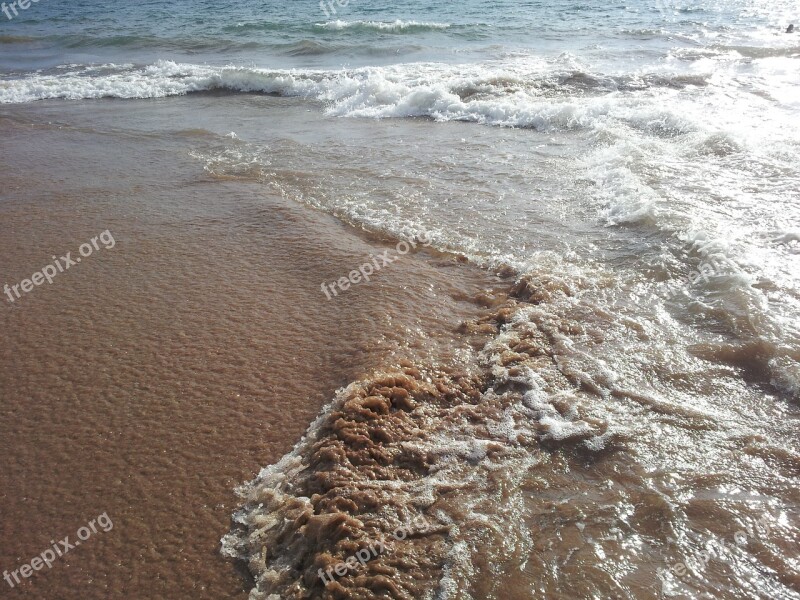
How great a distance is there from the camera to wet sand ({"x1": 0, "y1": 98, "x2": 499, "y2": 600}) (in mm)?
2510

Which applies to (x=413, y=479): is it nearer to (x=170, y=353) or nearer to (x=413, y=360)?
(x=413, y=360)

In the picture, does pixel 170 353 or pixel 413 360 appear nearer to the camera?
pixel 413 360

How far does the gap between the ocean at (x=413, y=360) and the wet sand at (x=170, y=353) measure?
2cm

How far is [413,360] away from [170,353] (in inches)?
64.2

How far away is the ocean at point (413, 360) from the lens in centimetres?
235

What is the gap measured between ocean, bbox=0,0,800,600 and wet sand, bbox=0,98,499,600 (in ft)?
0.06

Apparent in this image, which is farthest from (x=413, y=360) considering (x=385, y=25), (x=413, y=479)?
(x=385, y=25)

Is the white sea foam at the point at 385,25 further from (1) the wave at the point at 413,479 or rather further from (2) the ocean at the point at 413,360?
(1) the wave at the point at 413,479

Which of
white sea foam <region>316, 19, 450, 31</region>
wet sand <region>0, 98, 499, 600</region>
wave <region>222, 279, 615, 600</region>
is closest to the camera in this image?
wave <region>222, 279, 615, 600</region>

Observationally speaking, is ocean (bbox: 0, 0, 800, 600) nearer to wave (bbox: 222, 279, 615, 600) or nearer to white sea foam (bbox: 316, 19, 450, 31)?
wave (bbox: 222, 279, 615, 600)

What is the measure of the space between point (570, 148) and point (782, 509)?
5.77m

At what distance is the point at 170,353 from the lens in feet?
11.8

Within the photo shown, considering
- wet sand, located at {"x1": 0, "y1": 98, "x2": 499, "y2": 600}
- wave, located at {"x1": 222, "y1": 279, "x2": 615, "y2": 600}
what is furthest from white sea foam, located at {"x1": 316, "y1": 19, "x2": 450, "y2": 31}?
wave, located at {"x1": 222, "y1": 279, "x2": 615, "y2": 600}

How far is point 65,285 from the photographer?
4.43m
